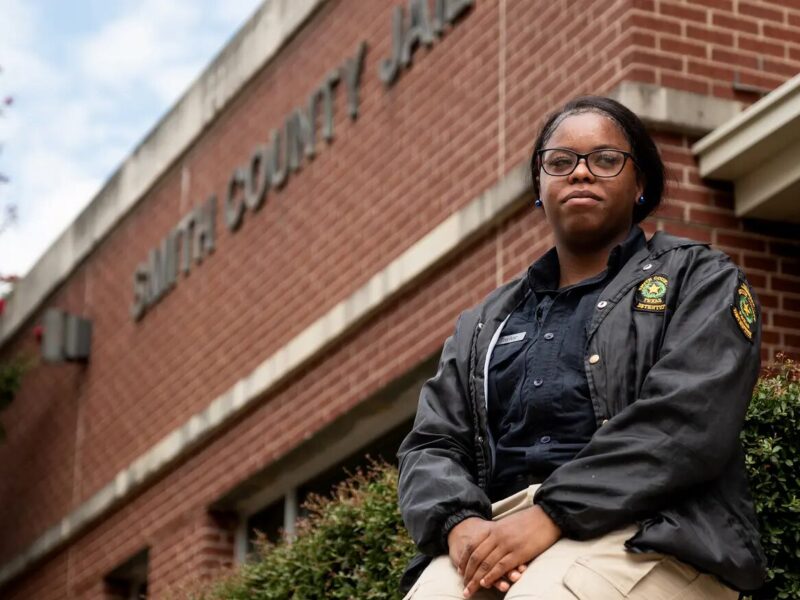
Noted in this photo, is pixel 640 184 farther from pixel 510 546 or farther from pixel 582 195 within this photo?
pixel 510 546

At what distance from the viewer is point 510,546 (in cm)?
388

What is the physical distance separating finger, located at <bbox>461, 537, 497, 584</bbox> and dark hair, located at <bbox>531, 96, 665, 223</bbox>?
44.4 inches

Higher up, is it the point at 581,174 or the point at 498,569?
the point at 581,174

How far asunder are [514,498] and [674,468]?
438 millimetres

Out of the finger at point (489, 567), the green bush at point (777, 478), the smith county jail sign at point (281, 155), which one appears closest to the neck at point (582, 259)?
the finger at point (489, 567)

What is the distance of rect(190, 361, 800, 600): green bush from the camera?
5.24 meters

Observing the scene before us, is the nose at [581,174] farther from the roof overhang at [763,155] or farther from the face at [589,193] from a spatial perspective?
the roof overhang at [763,155]

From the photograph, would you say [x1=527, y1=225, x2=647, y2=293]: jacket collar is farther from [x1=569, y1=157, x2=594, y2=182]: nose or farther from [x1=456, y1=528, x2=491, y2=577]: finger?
[x1=456, y1=528, x2=491, y2=577]: finger

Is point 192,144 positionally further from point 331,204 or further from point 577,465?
point 577,465

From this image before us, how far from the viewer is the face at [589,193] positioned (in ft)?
14.4

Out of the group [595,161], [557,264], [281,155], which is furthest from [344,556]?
[281,155]

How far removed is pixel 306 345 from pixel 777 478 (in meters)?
5.55

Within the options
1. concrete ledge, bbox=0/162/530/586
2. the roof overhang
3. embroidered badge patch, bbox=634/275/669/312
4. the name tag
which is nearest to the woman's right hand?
the name tag

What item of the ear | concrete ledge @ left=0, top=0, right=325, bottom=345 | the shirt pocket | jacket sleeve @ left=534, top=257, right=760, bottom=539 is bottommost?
jacket sleeve @ left=534, top=257, right=760, bottom=539
